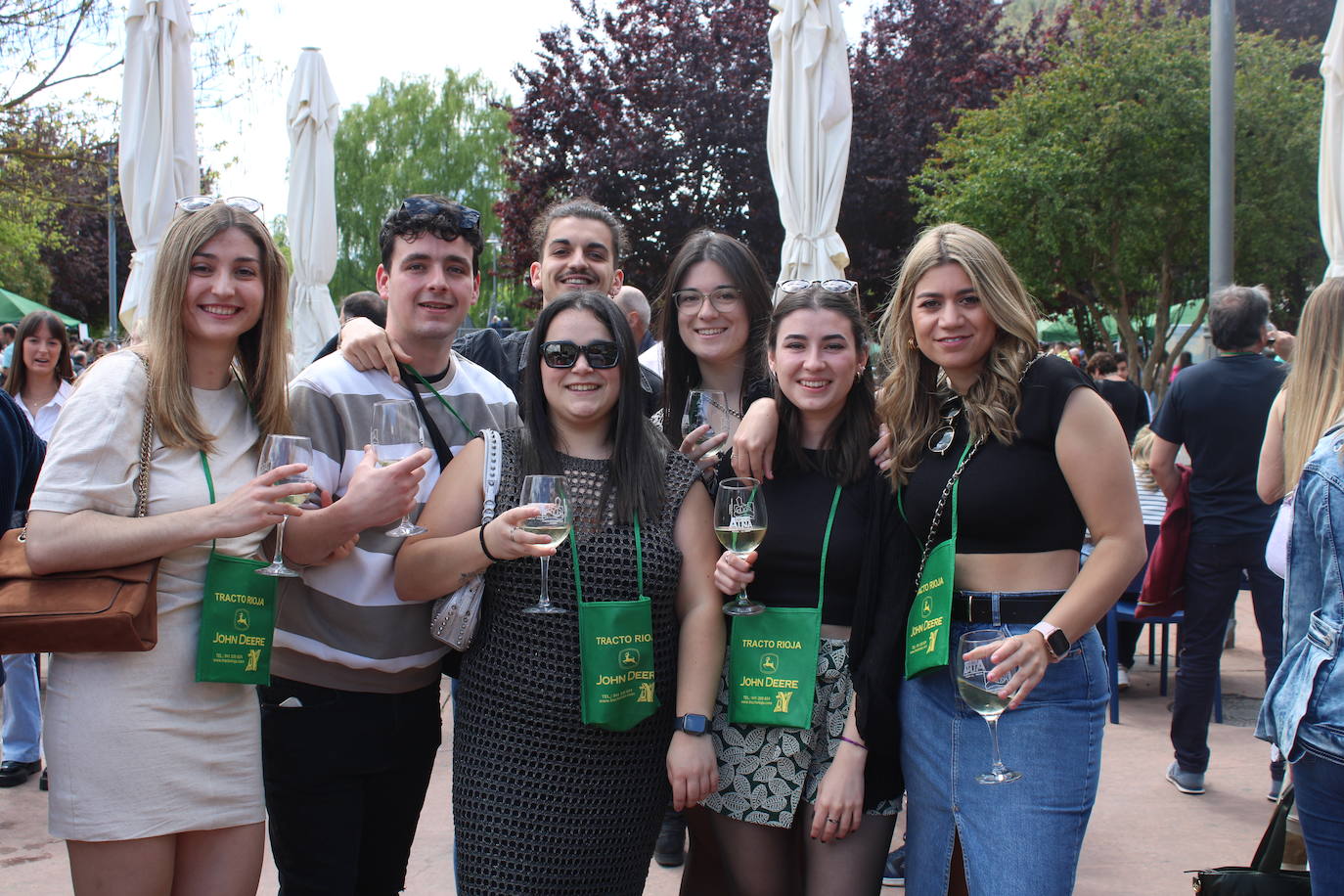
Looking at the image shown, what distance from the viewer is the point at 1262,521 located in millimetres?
5371

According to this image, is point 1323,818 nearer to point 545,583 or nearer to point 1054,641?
point 1054,641

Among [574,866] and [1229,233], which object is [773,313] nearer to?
[574,866]

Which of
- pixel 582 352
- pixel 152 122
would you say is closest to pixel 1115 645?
pixel 582 352

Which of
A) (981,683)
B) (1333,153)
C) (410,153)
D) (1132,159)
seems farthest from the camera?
(410,153)

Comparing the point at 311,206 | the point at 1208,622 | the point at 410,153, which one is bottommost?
the point at 1208,622

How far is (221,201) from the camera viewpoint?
2.66m

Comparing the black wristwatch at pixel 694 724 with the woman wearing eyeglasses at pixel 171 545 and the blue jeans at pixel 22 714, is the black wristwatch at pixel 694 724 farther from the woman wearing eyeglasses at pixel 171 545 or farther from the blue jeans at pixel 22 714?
the blue jeans at pixel 22 714

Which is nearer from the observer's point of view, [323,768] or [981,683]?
[981,683]

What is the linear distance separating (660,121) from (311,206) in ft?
35.4

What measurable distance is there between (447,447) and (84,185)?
17545 mm

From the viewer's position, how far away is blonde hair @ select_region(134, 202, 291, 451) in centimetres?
246

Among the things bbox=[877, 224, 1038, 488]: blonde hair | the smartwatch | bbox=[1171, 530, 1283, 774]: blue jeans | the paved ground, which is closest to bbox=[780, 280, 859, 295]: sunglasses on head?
bbox=[877, 224, 1038, 488]: blonde hair

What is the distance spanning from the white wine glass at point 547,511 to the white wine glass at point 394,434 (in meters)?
0.34

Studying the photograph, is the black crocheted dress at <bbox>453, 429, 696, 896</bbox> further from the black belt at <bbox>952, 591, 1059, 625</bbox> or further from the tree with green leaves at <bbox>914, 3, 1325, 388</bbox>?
the tree with green leaves at <bbox>914, 3, 1325, 388</bbox>
